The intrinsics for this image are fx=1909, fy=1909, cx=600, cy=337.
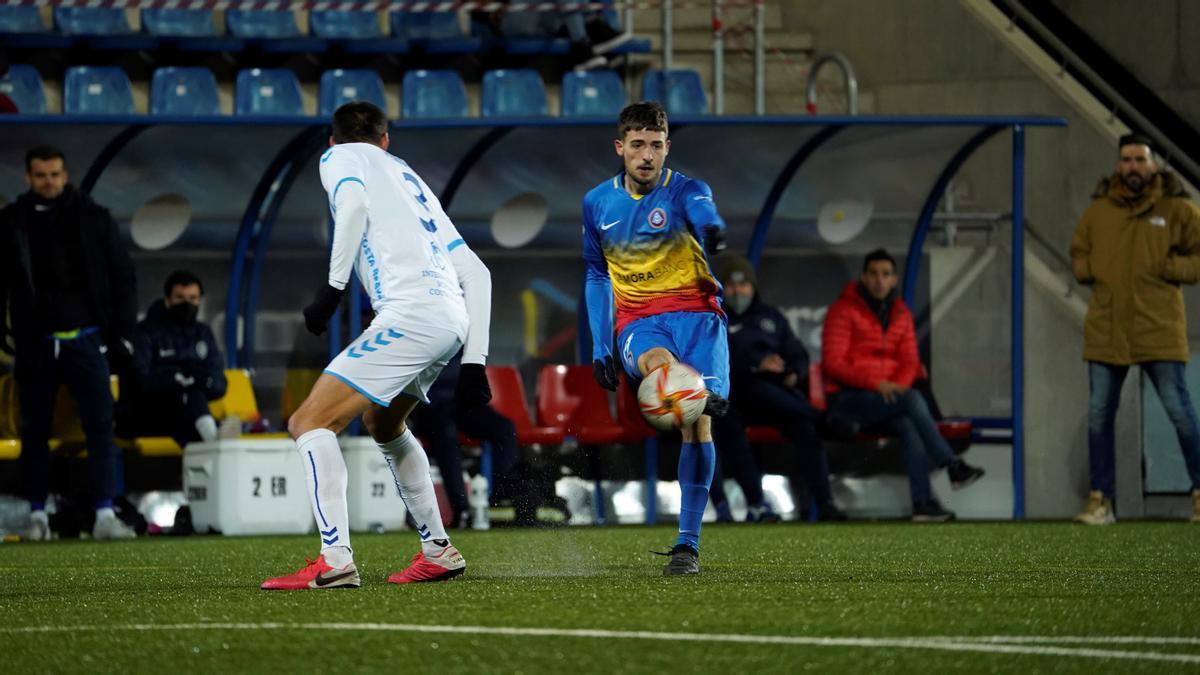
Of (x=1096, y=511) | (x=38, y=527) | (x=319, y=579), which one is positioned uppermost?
(x=319, y=579)

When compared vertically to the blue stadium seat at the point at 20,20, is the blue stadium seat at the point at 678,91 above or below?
below

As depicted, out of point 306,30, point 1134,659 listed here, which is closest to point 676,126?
point 306,30

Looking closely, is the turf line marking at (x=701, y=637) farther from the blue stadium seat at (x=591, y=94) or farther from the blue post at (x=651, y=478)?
the blue stadium seat at (x=591, y=94)

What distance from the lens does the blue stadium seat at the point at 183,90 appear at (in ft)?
49.2

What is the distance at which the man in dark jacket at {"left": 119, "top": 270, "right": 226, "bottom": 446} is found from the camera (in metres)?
11.9

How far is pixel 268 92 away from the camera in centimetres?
1510

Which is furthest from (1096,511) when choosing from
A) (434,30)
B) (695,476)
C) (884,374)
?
(434,30)

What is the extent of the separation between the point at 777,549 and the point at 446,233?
3008 mm

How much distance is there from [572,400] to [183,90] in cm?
429

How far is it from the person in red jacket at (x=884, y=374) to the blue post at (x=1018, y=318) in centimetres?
36

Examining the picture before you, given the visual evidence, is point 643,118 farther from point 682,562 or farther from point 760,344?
point 760,344

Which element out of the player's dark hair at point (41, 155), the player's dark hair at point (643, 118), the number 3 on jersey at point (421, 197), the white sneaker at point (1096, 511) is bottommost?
the white sneaker at point (1096, 511)

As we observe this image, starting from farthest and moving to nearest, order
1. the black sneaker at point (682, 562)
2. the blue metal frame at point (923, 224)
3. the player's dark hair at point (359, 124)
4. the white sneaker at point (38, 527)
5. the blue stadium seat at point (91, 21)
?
the blue stadium seat at point (91, 21), the blue metal frame at point (923, 224), the white sneaker at point (38, 527), the black sneaker at point (682, 562), the player's dark hair at point (359, 124)

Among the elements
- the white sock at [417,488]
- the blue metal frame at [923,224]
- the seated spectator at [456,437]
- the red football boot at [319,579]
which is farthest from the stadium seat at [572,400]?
the red football boot at [319,579]
